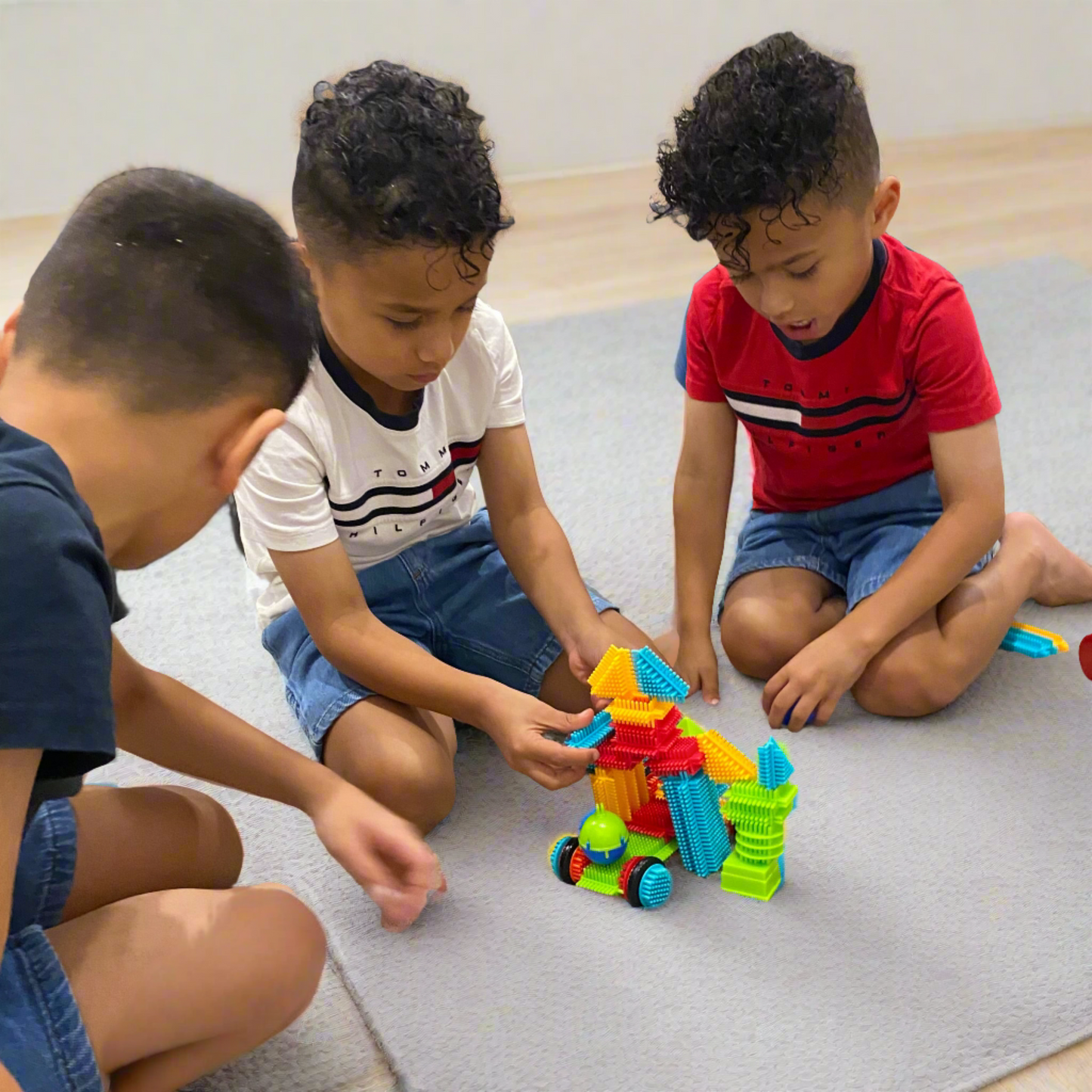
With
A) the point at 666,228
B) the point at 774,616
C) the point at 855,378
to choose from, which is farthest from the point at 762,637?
the point at 666,228

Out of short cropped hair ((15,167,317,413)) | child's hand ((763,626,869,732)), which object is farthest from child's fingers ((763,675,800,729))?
short cropped hair ((15,167,317,413))

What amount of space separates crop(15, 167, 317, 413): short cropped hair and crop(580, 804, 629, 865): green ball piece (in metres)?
0.44

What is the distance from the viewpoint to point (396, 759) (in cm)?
103

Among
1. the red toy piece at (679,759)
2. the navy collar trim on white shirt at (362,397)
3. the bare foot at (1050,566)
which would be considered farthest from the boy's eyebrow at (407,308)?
the bare foot at (1050,566)

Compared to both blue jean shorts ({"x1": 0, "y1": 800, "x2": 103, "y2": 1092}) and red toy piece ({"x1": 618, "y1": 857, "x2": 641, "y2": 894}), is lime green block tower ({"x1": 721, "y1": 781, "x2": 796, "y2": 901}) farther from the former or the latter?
blue jean shorts ({"x1": 0, "y1": 800, "x2": 103, "y2": 1092})

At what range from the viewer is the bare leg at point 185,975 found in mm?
704

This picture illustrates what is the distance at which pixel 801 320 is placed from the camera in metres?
1.09

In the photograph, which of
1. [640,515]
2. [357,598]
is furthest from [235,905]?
[640,515]

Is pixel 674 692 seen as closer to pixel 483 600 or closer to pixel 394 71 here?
pixel 483 600

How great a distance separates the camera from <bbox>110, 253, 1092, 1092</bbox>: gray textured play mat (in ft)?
2.70

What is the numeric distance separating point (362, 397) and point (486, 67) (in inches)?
88.0

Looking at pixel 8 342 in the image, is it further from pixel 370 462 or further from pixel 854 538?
pixel 854 538

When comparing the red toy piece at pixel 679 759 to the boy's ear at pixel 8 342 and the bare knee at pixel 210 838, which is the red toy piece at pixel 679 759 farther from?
the boy's ear at pixel 8 342

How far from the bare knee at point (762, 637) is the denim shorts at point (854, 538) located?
0.05 meters
